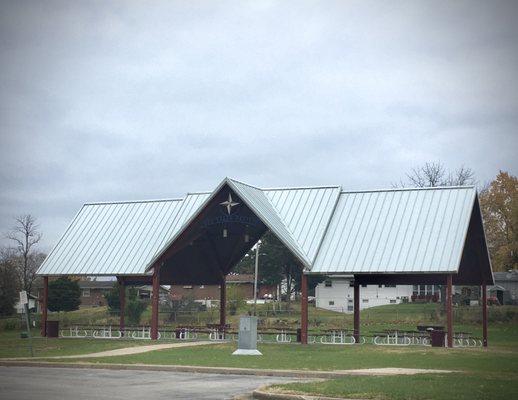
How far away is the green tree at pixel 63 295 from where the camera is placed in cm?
8206

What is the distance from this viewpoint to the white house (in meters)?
92.0

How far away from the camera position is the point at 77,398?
56.4 ft

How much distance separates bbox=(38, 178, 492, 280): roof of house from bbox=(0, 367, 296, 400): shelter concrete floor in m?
14.3

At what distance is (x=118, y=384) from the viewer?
20.7 meters

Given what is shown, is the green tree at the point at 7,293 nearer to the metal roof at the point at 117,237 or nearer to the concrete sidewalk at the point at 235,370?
the metal roof at the point at 117,237

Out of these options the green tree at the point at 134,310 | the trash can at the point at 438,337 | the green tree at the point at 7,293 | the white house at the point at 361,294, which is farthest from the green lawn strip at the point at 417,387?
the white house at the point at 361,294

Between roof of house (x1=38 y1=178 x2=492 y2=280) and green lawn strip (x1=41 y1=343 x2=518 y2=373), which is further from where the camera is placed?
roof of house (x1=38 y1=178 x2=492 y2=280)

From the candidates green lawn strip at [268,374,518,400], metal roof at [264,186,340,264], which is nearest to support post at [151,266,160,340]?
metal roof at [264,186,340,264]

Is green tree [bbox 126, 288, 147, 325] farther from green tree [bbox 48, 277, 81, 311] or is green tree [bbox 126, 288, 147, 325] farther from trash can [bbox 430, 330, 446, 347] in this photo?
trash can [bbox 430, 330, 446, 347]

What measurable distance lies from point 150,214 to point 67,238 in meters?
5.16

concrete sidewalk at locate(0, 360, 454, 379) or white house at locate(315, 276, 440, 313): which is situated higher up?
white house at locate(315, 276, 440, 313)

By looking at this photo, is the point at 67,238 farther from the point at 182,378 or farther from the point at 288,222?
the point at 182,378

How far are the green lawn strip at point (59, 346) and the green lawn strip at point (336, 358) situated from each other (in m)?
4.14

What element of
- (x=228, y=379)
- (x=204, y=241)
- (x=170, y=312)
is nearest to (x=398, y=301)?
(x=170, y=312)
